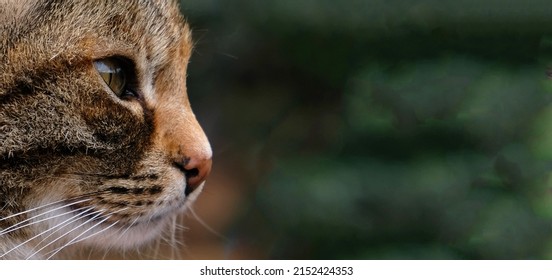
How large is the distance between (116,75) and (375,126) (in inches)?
30.2

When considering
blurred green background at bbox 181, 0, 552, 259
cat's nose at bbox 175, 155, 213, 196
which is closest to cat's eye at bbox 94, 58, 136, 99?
cat's nose at bbox 175, 155, 213, 196

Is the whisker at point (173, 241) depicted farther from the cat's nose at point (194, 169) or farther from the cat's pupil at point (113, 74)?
the cat's pupil at point (113, 74)

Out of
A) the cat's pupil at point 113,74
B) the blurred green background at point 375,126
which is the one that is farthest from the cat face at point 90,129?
the blurred green background at point 375,126

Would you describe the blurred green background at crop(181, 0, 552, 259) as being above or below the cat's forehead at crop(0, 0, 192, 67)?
above

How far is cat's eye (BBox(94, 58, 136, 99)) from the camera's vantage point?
1013mm

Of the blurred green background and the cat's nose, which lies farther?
the blurred green background

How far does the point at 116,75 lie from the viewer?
3.42 ft

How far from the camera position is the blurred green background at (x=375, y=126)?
4.85 feet

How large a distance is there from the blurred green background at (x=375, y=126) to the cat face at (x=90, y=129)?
14.7 inches

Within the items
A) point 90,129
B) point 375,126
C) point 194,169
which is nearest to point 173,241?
point 194,169

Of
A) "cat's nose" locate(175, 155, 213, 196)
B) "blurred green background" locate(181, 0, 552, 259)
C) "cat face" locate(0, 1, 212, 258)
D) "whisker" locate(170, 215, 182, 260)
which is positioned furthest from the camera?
"blurred green background" locate(181, 0, 552, 259)

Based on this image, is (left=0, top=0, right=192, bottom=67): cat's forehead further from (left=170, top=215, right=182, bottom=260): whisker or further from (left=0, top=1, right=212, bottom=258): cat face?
(left=170, top=215, right=182, bottom=260): whisker

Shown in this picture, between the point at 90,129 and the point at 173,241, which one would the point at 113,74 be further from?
the point at 173,241
